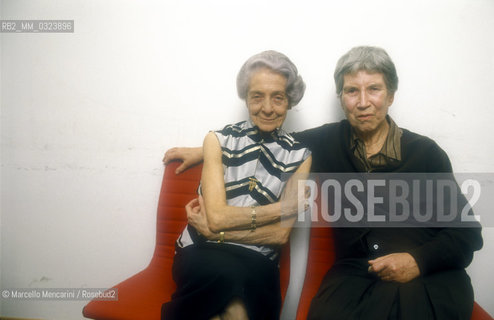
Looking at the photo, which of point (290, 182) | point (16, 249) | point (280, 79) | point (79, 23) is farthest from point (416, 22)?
point (16, 249)

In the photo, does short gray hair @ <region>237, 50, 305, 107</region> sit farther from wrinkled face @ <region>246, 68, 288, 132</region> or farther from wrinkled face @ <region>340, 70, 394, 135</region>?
wrinkled face @ <region>340, 70, 394, 135</region>

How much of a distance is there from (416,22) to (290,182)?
1030mm

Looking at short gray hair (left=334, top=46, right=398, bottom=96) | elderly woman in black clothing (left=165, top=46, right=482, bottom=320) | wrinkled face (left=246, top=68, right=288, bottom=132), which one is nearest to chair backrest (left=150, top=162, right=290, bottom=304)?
elderly woman in black clothing (left=165, top=46, right=482, bottom=320)

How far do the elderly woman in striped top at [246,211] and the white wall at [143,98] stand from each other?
334mm

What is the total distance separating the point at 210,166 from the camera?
1.26 m

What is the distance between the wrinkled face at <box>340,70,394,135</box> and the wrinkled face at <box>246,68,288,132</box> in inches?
10.4

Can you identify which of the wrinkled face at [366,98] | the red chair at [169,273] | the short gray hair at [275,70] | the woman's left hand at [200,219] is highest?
the short gray hair at [275,70]

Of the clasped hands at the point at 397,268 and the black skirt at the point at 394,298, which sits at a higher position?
the clasped hands at the point at 397,268

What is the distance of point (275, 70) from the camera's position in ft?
4.17

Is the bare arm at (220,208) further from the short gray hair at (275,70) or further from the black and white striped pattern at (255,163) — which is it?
the short gray hair at (275,70)

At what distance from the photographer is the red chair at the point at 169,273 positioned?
120 centimetres

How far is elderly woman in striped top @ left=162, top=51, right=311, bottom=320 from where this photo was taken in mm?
1095
